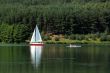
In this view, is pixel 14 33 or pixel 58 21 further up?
pixel 58 21

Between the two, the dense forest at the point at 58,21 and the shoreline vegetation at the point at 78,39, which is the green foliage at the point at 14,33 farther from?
the shoreline vegetation at the point at 78,39

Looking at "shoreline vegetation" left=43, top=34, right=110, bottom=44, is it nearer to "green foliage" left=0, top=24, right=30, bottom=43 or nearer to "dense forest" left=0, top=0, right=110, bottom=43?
"dense forest" left=0, top=0, right=110, bottom=43

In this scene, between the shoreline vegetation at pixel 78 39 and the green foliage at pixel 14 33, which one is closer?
the shoreline vegetation at pixel 78 39

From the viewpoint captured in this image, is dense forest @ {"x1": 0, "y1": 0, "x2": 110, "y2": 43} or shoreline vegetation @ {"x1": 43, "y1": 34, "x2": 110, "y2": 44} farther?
dense forest @ {"x1": 0, "y1": 0, "x2": 110, "y2": 43}

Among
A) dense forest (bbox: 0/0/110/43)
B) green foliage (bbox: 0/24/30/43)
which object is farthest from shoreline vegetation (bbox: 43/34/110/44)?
green foliage (bbox: 0/24/30/43)

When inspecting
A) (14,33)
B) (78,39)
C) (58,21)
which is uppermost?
(58,21)

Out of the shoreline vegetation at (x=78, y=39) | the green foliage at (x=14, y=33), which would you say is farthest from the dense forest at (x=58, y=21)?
the shoreline vegetation at (x=78, y=39)

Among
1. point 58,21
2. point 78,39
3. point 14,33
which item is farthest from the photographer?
point 58,21

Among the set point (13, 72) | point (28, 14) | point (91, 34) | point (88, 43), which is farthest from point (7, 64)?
point (28, 14)

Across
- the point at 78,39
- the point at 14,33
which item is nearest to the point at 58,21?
the point at 78,39

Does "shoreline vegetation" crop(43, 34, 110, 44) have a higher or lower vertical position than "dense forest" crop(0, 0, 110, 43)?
lower

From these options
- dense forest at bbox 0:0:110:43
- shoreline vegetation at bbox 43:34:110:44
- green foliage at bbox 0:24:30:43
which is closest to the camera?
shoreline vegetation at bbox 43:34:110:44

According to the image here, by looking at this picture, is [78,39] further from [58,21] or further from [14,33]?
[14,33]

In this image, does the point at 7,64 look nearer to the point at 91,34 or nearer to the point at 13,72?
the point at 13,72
